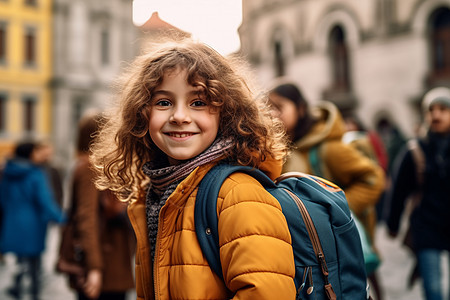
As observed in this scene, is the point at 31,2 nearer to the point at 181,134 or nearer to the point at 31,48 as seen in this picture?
the point at 31,48

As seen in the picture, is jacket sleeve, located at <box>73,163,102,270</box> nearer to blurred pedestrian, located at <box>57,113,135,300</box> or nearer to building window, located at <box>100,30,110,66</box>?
blurred pedestrian, located at <box>57,113,135,300</box>

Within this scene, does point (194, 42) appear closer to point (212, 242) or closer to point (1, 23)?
point (212, 242)

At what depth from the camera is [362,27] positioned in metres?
20.1

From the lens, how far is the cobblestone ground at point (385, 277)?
6.39 m

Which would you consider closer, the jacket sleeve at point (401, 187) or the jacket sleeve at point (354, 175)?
the jacket sleeve at point (354, 175)

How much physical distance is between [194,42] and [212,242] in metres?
0.70

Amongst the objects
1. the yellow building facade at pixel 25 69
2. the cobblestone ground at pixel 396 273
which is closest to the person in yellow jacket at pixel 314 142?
the cobblestone ground at pixel 396 273

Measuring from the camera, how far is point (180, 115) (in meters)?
1.75

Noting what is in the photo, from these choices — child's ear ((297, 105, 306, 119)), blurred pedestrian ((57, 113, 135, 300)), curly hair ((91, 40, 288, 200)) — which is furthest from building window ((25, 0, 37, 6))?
curly hair ((91, 40, 288, 200))

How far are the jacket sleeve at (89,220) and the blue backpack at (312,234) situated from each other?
6.86 ft

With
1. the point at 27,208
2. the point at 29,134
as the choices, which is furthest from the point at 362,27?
the point at 29,134

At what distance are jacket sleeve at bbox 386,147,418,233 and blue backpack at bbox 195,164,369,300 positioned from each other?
2.98 m

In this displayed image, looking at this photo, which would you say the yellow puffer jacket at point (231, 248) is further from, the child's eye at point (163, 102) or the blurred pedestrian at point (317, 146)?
the blurred pedestrian at point (317, 146)

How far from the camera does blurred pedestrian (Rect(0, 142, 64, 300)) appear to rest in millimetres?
Result: 6488
